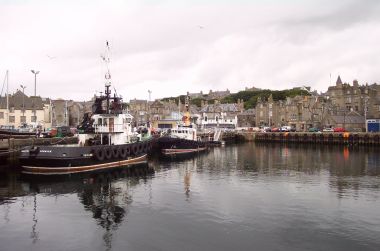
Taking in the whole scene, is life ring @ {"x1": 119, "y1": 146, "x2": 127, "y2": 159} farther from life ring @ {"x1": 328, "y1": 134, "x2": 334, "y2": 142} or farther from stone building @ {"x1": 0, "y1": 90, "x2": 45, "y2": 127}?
life ring @ {"x1": 328, "y1": 134, "x2": 334, "y2": 142}

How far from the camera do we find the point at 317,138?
7900cm

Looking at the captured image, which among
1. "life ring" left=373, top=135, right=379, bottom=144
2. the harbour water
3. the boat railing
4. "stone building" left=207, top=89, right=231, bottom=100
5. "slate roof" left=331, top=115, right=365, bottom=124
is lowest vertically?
the harbour water

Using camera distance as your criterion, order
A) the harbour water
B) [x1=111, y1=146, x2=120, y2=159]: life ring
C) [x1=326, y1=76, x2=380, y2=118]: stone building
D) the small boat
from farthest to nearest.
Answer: [x1=326, y1=76, x2=380, y2=118]: stone building → the small boat → [x1=111, y1=146, x2=120, y2=159]: life ring → the harbour water

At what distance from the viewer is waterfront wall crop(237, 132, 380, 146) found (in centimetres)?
7288

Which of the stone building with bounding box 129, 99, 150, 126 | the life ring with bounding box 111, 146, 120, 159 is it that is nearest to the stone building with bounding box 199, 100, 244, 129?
the stone building with bounding box 129, 99, 150, 126

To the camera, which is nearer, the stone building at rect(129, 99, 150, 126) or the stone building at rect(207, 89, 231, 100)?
the stone building at rect(129, 99, 150, 126)

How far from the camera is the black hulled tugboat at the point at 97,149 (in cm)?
3406

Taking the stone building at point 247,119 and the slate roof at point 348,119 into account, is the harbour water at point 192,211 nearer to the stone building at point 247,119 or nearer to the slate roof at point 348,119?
the slate roof at point 348,119

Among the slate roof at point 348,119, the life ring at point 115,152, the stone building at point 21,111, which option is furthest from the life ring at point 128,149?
the slate roof at point 348,119

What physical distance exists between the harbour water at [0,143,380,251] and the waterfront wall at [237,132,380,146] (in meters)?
39.8

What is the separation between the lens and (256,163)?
149 ft

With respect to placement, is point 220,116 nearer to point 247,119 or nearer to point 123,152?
point 247,119

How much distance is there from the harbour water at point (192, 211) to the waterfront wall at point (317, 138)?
39.8 metres

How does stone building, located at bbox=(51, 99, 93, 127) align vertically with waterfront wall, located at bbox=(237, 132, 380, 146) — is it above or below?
above
